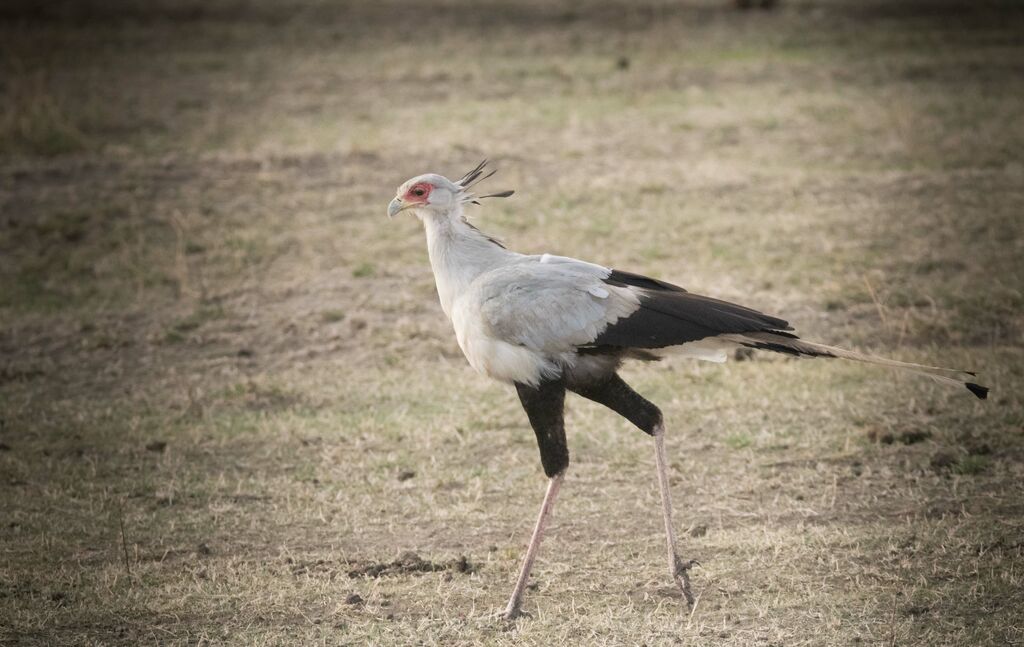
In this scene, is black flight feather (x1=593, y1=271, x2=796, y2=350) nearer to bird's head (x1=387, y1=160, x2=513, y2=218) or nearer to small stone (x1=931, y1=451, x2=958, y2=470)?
bird's head (x1=387, y1=160, x2=513, y2=218)

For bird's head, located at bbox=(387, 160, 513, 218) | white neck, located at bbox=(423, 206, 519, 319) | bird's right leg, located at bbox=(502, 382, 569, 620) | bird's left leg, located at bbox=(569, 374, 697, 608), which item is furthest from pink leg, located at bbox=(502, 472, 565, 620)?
bird's head, located at bbox=(387, 160, 513, 218)

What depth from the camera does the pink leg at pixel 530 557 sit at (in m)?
4.35

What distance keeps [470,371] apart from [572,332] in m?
Result: 2.73

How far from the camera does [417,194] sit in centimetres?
473

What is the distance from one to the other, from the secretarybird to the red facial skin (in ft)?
0.86

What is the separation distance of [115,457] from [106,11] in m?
16.2

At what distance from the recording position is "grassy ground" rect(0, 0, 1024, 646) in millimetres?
4523

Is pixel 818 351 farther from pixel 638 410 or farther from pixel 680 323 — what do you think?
pixel 638 410

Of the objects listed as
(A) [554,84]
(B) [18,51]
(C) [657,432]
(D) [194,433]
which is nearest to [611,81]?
(A) [554,84]

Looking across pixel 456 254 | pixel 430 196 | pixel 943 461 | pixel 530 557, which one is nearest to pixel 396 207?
pixel 430 196

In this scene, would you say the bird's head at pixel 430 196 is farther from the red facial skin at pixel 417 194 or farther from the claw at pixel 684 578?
the claw at pixel 684 578

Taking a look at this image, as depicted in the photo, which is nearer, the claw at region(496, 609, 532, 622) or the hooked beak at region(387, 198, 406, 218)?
the claw at region(496, 609, 532, 622)

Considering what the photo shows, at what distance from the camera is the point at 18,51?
15922mm

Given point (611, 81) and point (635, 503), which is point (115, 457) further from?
point (611, 81)
